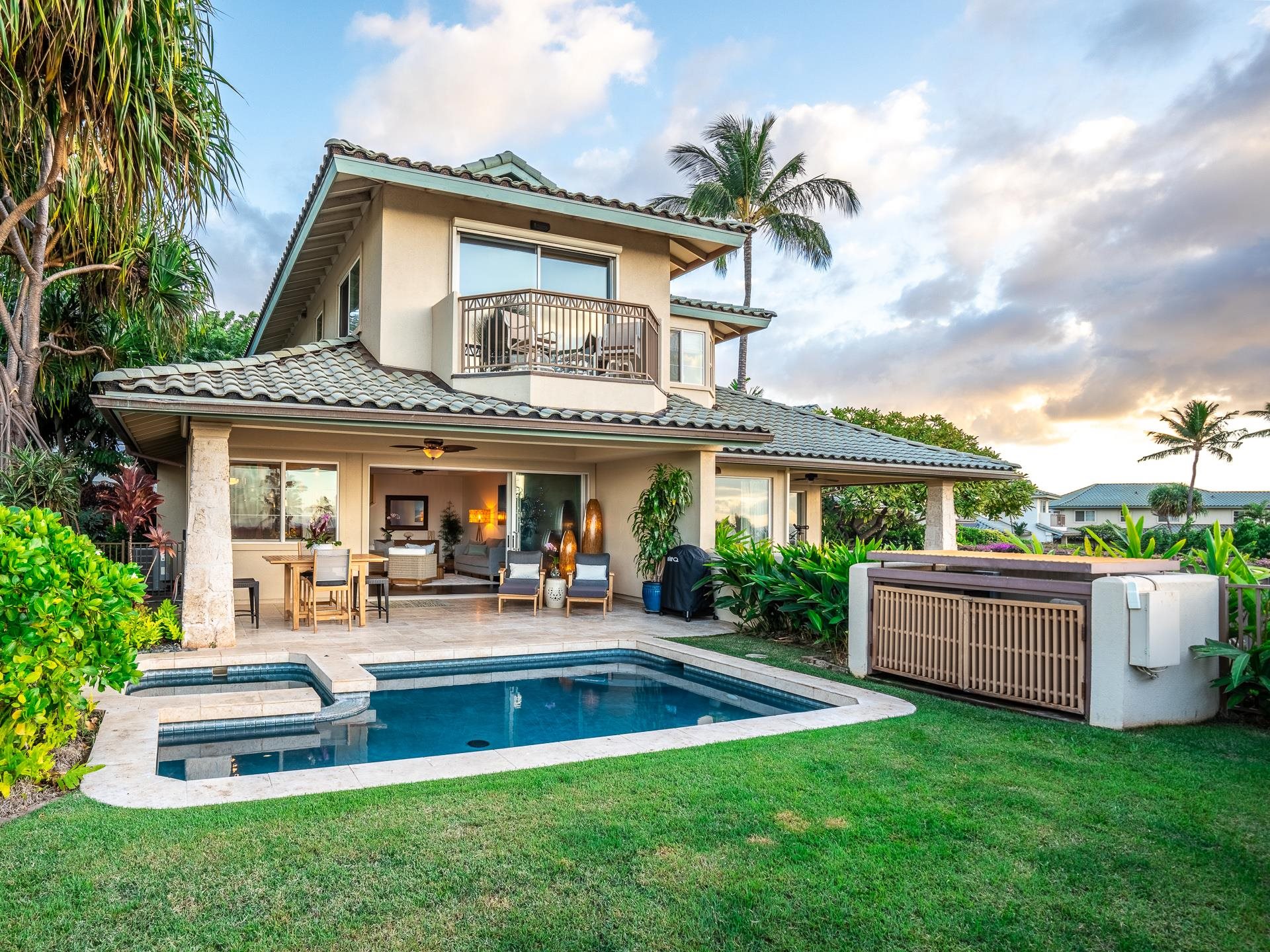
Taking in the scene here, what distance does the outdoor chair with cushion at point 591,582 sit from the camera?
11961 millimetres

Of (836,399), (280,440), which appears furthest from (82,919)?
(836,399)

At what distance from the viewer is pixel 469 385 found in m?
10.9

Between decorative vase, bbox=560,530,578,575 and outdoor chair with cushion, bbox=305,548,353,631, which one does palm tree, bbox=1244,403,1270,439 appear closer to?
decorative vase, bbox=560,530,578,575

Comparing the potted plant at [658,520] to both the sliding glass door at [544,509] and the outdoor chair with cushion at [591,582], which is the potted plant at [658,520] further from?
the sliding glass door at [544,509]

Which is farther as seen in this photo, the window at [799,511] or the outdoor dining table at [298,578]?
the window at [799,511]

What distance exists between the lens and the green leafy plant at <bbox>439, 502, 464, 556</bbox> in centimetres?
2228

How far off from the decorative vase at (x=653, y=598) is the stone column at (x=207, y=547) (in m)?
6.03

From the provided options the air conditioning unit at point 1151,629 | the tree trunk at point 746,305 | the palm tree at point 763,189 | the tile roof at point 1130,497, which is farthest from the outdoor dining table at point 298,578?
the tile roof at point 1130,497

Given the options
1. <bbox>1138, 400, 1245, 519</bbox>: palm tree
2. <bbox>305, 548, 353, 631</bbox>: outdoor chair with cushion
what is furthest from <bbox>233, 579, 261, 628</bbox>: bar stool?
<bbox>1138, 400, 1245, 519</bbox>: palm tree

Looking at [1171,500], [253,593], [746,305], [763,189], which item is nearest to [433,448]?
[253,593]

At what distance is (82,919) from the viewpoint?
281 cm

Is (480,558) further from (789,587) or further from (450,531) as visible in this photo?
(789,587)

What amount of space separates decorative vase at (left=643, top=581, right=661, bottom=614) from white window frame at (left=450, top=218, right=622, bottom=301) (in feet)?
15.3

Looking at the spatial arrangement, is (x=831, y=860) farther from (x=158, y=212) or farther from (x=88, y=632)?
(x=158, y=212)
